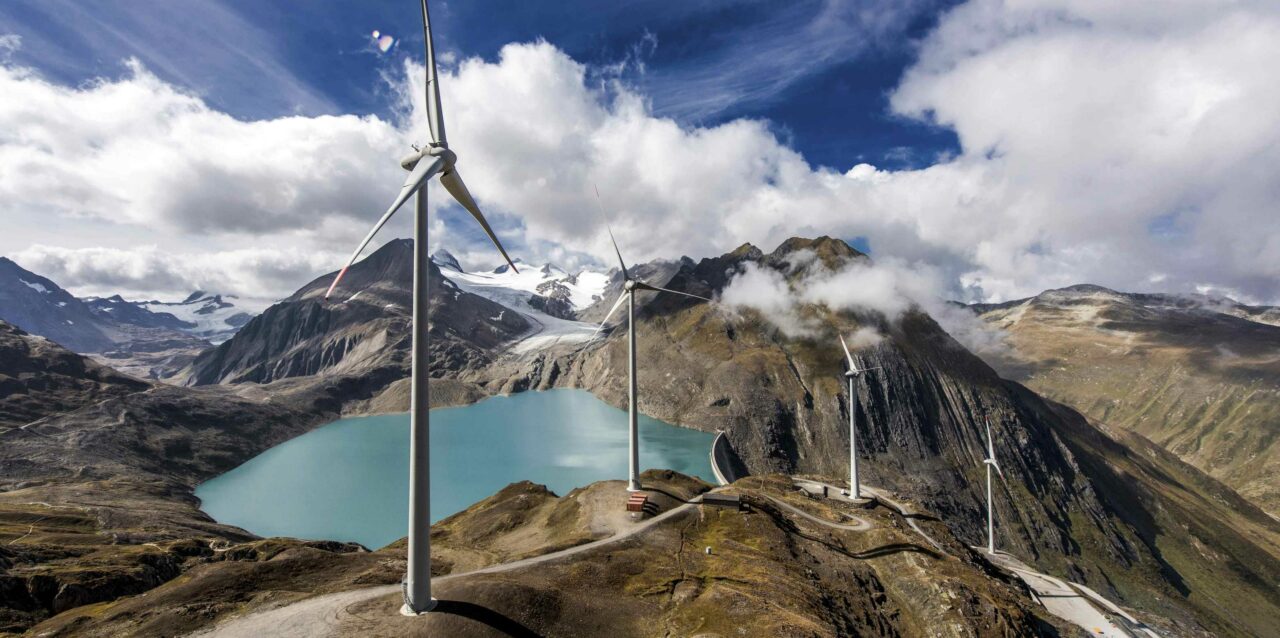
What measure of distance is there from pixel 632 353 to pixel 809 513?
44.0 metres

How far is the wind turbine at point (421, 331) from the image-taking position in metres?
35.0

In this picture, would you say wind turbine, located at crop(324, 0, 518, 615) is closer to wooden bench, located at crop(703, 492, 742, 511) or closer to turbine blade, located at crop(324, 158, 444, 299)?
turbine blade, located at crop(324, 158, 444, 299)

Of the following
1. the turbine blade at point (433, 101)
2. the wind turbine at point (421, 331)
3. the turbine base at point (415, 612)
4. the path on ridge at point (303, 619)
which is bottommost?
the path on ridge at point (303, 619)

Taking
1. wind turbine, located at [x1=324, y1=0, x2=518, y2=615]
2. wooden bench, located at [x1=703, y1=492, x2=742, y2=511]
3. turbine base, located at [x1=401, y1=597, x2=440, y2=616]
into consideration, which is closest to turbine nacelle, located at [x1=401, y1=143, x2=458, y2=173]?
wind turbine, located at [x1=324, y1=0, x2=518, y2=615]

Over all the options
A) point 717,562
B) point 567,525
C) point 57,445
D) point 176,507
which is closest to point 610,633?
point 717,562

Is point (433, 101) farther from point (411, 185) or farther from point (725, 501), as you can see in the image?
point (725, 501)

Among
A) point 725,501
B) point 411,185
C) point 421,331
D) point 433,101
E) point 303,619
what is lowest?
point 303,619

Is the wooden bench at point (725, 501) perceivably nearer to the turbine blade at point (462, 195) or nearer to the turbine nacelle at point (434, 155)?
the turbine blade at point (462, 195)

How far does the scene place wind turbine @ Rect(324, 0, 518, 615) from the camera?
3503cm

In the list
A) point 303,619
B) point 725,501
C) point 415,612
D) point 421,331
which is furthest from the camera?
point 725,501

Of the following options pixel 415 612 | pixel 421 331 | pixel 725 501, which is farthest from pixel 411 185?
pixel 725 501

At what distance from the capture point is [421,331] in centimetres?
3569

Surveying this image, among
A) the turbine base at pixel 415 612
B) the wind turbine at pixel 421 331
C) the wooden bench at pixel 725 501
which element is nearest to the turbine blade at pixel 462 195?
the wind turbine at pixel 421 331

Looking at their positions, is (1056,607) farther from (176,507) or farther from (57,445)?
(57,445)
